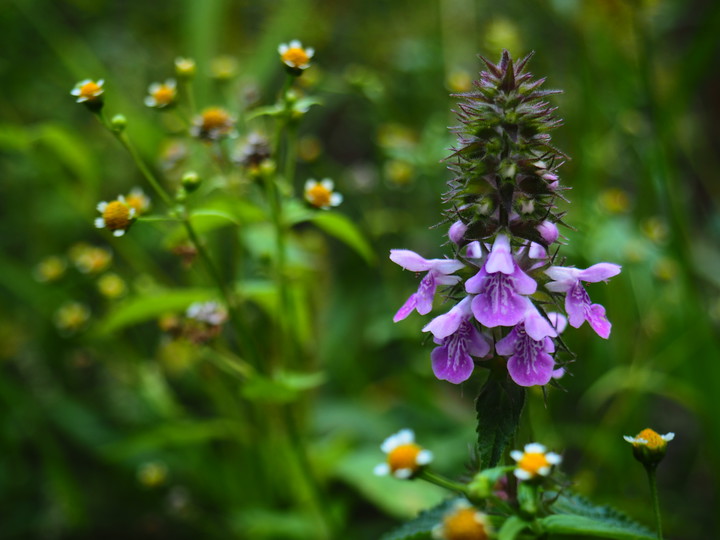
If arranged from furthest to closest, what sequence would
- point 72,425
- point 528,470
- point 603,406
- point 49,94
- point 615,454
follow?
point 49,94 < point 603,406 < point 72,425 < point 615,454 < point 528,470

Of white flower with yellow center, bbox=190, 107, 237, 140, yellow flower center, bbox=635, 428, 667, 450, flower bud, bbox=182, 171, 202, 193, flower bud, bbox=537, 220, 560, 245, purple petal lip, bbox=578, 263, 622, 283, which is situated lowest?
yellow flower center, bbox=635, 428, 667, 450

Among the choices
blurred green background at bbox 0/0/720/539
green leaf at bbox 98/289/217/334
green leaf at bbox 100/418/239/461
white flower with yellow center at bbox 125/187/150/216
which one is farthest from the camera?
blurred green background at bbox 0/0/720/539

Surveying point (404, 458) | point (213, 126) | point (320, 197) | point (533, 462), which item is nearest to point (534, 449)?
point (533, 462)

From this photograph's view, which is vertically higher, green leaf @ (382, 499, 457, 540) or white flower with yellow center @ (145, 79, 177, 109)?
white flower with yellow center @ (145, 79, 177, 109)

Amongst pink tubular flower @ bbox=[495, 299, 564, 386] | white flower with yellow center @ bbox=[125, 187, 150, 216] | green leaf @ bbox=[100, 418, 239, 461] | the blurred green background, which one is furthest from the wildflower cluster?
green leaf @ bbox=[100, 418, 239, 461]

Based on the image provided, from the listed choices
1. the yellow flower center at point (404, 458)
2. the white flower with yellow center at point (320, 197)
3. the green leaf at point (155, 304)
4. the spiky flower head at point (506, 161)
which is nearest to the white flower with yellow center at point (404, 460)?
the yellow flower center at point (404, 458)

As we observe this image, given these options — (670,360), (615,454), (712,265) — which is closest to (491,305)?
(615,454)

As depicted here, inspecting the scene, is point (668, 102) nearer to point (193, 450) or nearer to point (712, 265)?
point (712, 265)

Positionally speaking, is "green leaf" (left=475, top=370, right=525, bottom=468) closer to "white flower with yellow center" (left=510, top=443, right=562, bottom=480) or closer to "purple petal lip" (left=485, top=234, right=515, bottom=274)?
"white flower with yellow center" (left=510, top=443, right=562, bottom=480)
